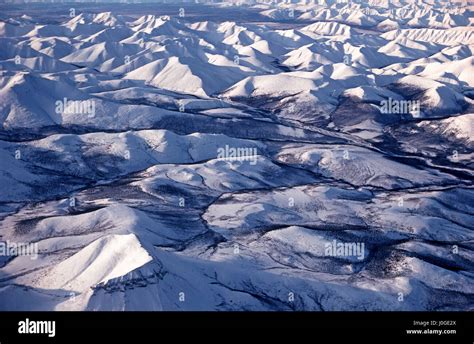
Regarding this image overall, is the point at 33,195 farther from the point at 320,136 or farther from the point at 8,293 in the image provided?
the point at 320,136

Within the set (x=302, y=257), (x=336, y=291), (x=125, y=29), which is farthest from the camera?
(x=125, y=29)

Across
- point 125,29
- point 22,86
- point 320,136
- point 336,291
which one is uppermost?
point 125,29

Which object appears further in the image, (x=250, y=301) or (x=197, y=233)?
(x=197, y=233)

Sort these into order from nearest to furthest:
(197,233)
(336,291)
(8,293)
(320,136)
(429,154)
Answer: (8,293) < (336,291) < (197,233) < (429,154) < (320,136)

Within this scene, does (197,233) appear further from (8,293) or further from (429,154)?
(429,154)

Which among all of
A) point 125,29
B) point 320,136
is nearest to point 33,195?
point 320,136

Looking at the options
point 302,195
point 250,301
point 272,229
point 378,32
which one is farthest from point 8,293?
point 378,32

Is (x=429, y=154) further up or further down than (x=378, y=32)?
further down
